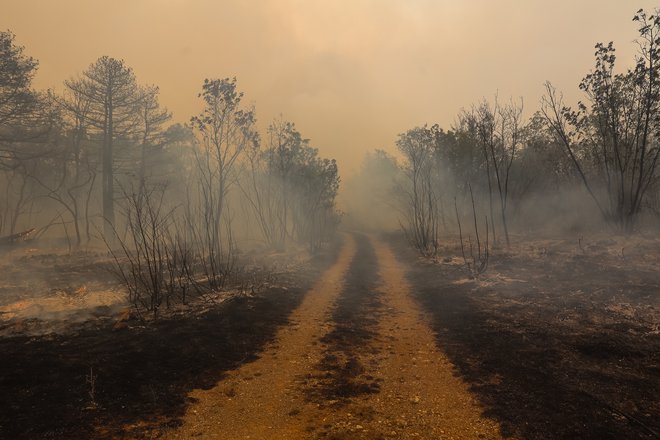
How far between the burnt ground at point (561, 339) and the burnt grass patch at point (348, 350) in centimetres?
198

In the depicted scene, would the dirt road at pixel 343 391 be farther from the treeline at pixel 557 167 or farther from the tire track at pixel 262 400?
the treeline at pixel 557 167

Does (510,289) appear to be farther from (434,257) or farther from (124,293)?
(124,293)

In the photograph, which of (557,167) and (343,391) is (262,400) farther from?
(557,167)

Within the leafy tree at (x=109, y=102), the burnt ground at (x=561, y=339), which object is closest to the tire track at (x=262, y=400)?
the burnt ground at (x=561, y=339)

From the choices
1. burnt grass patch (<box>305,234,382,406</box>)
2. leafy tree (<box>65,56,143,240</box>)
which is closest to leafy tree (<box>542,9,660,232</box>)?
burnt grass patch (<box>305,234,382,406</box>)

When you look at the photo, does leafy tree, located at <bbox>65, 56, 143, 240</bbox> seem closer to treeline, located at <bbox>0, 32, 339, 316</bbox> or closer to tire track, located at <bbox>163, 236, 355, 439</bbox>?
treeline, located at <bbox>0, 32, 339, 316</bbox>

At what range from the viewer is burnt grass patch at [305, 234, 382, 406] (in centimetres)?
711

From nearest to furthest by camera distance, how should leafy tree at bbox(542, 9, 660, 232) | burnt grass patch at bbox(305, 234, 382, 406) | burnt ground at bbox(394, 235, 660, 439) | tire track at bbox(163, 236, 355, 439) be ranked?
1. tire track at bbox(163, 236, 355, 439)
2. burnt ground at bbox(394, 235, 660, 439)
3. burnt grass patch at bbox(305, 234, 382, 406)
4. leafy tree at bbox(542, 9, 660, 232)

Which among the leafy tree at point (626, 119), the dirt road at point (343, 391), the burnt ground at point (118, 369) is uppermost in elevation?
the leafy tree at point (626, 119)

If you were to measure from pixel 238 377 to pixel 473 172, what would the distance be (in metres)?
39.8

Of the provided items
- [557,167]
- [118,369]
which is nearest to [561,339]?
[118,369]

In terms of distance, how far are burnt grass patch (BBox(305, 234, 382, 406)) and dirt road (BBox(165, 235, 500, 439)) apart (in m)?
0.02

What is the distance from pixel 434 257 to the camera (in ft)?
82.5

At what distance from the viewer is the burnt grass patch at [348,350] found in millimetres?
7105
